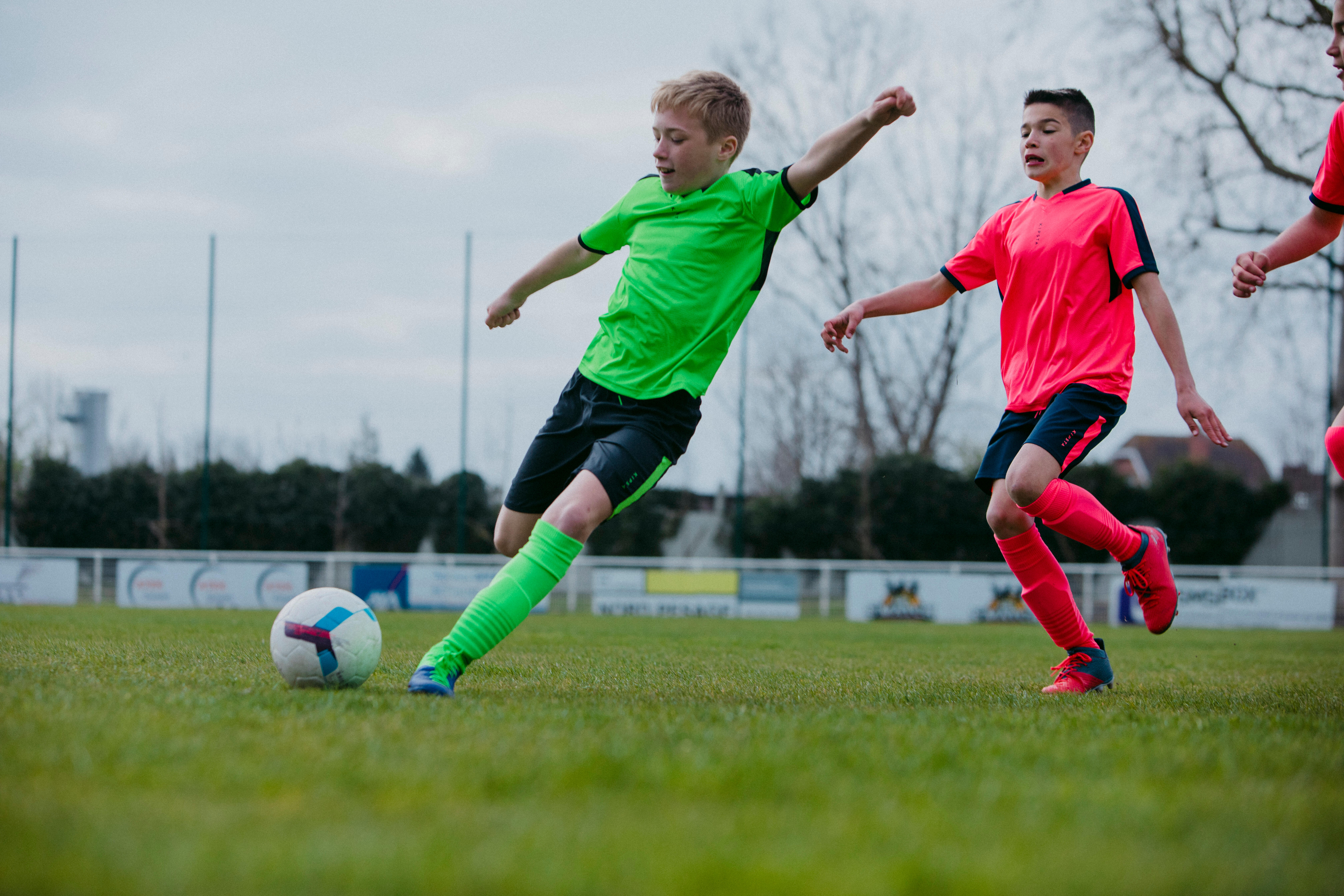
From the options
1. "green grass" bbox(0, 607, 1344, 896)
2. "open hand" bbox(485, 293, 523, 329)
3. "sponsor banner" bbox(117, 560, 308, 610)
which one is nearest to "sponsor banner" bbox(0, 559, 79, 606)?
"sponsor banner" bbox(117, 560, 308, 610)

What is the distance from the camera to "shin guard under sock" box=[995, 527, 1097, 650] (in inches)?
182

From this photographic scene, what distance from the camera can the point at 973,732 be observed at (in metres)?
2.83

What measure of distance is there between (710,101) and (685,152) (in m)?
0.20

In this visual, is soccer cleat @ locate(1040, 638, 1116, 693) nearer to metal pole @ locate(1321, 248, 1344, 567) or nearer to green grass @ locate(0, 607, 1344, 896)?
→ green grass @ locate(0, 607, 1344, 896)

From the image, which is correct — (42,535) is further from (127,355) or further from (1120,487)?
(1120,487)

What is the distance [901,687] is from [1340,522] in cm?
2165

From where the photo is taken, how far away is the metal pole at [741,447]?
21547 millimetres

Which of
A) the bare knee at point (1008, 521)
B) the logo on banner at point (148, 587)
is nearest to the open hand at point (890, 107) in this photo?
the bare knee at point (1008, 521)

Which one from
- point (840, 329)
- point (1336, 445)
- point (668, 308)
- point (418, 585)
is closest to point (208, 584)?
point (418, 585)

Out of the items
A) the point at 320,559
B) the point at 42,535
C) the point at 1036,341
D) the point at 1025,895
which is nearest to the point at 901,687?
the point at 1036,341

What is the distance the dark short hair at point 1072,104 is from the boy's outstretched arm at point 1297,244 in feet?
3.16

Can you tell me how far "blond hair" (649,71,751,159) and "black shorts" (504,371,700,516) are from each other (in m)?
0.98

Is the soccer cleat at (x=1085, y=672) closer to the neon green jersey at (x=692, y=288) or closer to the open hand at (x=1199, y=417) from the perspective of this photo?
the open hand at (x=1199, y=417)

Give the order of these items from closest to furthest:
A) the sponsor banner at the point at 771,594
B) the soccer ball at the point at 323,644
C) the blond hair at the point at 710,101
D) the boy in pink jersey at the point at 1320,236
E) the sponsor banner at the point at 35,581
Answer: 1. the soccer ball at the point at 323,644
2. the blond hair at the point at 710,101
3. the boy in pink jersey at the point at 1320,236
4. the sponsor banner at the point at 35,581
5. the sponsor banner at the point at 771,594
